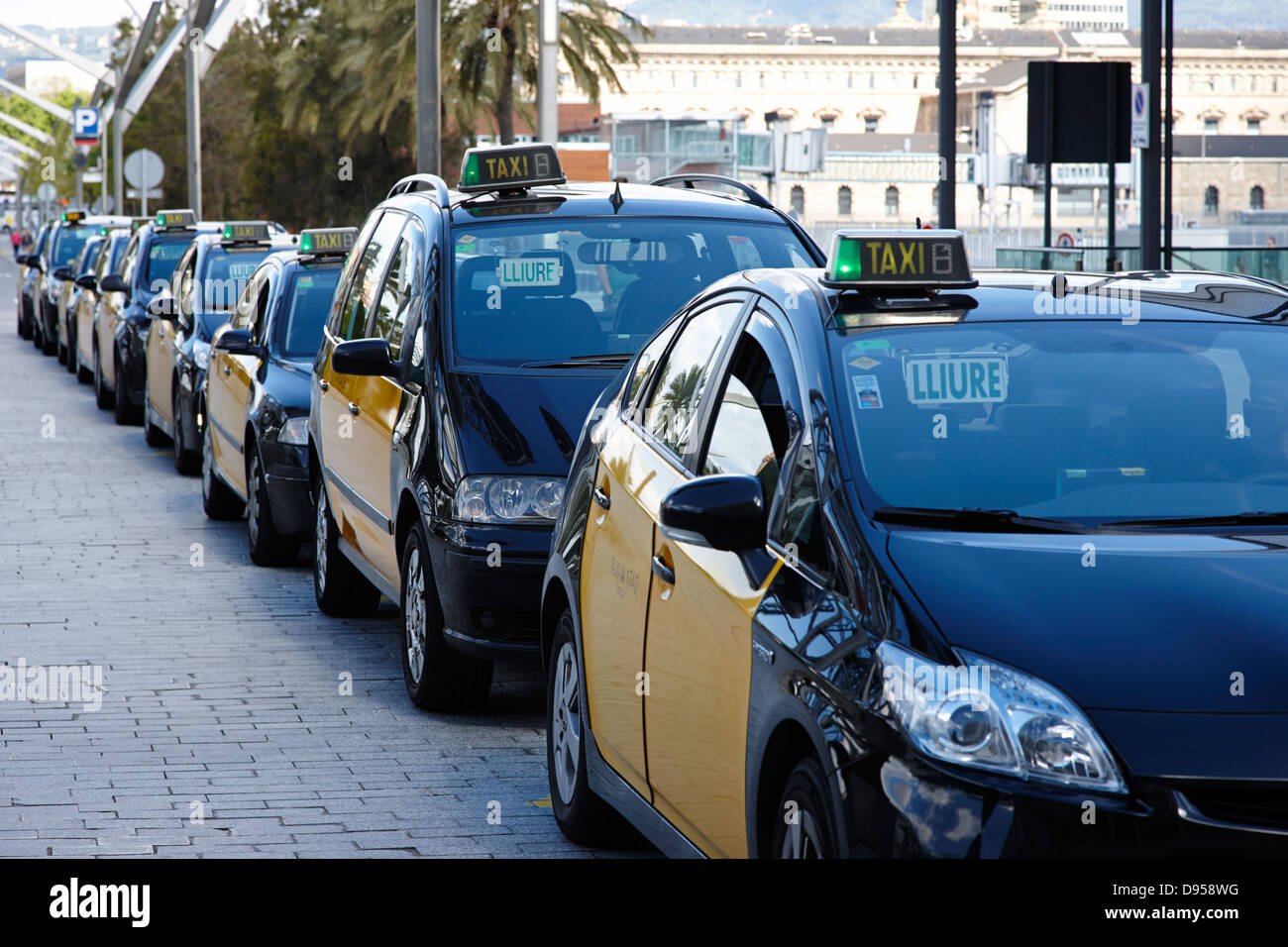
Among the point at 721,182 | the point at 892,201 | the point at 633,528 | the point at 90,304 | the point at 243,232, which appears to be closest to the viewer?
the point at 633,528

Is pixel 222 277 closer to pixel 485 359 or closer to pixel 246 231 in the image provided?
pixel 246 231

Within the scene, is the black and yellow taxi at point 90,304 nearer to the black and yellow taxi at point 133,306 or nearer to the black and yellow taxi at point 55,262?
the black and yellow taxi at point 133,306

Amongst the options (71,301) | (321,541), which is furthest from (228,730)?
(71,301)

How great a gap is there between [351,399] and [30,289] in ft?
91.1

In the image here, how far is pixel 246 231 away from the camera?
16406mm

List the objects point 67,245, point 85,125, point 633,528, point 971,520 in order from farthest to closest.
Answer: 1. point 85,125
2. point 67,245
3. point 633,528
4. point 971,520

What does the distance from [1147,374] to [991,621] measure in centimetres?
113

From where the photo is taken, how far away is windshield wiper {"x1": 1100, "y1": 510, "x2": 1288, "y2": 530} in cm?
393

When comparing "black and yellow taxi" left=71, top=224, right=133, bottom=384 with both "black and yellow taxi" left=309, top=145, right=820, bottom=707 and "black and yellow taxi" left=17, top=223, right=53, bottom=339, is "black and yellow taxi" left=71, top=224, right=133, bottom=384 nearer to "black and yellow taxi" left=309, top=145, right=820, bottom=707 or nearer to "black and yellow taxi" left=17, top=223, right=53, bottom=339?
"black and yellow taxi" left=17, top=223, right=53, bottom=339

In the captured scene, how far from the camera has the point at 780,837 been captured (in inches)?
147

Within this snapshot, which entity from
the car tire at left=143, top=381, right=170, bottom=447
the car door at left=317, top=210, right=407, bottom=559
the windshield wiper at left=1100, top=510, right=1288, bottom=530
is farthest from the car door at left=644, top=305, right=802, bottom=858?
the car tire at left=143, top=381, right=170, bottom=447

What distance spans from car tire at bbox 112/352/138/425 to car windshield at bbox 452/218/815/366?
12.0 m
